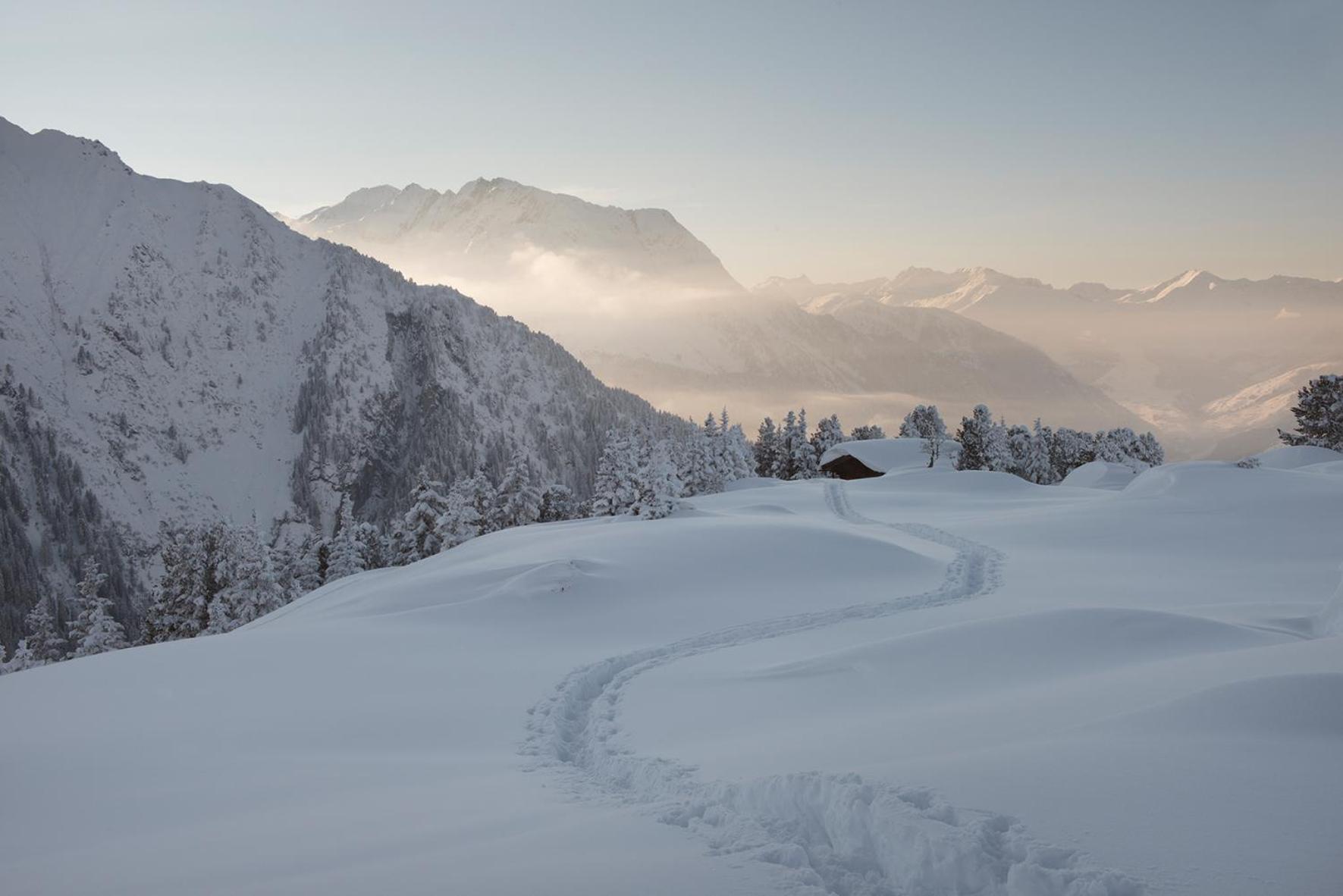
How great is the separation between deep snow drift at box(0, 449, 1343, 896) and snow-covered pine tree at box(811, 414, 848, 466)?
69624 millimetres

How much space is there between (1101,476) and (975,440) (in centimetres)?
1677

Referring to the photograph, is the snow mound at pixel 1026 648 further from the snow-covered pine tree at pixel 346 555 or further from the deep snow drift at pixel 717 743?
the snow-covered pine tree at pixel 346 555

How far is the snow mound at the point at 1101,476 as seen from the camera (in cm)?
5725

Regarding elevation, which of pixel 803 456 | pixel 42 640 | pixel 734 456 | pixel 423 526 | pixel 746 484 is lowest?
pixel 42 640

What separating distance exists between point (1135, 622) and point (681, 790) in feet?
26.6

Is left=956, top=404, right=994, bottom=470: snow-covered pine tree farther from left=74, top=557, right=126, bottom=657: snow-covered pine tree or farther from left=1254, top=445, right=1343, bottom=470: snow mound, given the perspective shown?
left=74, top=557, right=126, bottom=657: snow-covered pine tree

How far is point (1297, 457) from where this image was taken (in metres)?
48.3

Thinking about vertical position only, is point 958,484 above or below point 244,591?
above

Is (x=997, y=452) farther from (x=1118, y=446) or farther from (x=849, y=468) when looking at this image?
(x=849, y=468)

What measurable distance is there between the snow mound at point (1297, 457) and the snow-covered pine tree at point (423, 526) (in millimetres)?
51425

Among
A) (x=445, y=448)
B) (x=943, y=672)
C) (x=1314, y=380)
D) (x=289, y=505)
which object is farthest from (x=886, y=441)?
(x=289, y=505)

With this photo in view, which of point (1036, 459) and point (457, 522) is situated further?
point (1036, 459)

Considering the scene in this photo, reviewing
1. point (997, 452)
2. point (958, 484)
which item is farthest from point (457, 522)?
point (997, 452)

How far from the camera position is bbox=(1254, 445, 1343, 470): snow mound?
4781 centimetres
